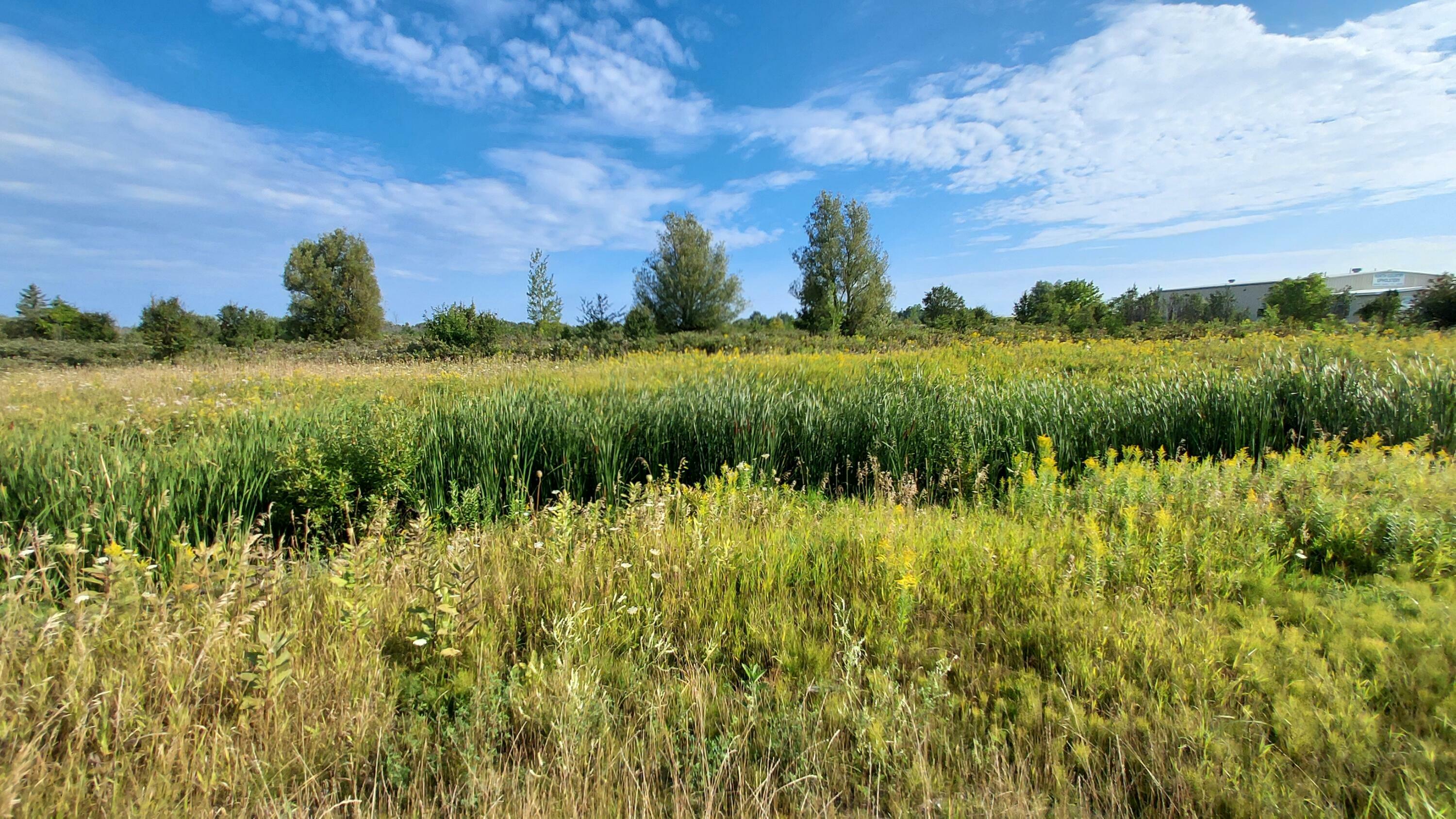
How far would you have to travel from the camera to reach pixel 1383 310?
23.0 meters

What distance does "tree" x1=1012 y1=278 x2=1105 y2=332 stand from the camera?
25.2 metres

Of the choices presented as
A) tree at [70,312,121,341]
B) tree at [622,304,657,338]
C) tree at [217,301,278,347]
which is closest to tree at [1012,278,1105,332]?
tree at [622,304,657,338]

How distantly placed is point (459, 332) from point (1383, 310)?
36.2 metres

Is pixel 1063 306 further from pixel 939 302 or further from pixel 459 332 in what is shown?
pixel 459 332

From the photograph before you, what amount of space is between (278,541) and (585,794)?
→ 3.75m

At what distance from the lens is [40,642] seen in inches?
68.4

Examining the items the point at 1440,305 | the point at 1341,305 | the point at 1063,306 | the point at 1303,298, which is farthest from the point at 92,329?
the point at 1341,305

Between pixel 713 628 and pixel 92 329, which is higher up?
pixel 92 329

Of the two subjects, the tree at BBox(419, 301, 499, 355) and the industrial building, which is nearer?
the tree at BBox(419, 301, 499, 355)

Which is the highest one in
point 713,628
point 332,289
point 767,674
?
point 332,289

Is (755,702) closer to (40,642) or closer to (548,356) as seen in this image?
(40,642)

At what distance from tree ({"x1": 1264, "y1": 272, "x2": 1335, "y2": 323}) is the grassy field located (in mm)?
31686

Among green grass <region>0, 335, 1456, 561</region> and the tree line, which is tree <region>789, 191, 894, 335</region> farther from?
green grass <region>0, 335, 1456, 561</region>

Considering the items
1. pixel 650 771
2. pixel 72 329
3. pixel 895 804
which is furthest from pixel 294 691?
pixel 72 329
